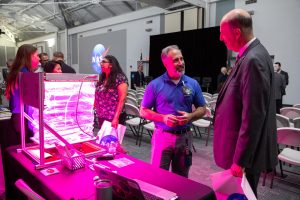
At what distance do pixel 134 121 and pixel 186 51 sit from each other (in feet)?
18.6

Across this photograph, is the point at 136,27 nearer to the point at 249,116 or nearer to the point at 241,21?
the point at 241,21

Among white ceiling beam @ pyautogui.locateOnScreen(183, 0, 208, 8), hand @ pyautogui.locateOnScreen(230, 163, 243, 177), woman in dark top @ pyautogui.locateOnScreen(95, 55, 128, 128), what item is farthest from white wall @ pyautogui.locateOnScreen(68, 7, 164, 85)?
hand @ pyautogui.locateOnScreen(230, 163, 243, 177)

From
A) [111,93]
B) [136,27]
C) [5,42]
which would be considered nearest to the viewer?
[111,93]

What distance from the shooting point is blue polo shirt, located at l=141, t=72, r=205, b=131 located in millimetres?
2002

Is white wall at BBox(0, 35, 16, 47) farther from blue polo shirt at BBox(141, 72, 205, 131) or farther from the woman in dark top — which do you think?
blue polo shirt at BBox(141, 72, 205, 131)

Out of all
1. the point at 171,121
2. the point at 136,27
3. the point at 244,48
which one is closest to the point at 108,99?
the point at 171,121

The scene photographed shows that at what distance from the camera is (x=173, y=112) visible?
6.56ft

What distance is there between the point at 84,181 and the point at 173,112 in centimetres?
97

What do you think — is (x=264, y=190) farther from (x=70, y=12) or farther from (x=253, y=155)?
(x=70, y=12)

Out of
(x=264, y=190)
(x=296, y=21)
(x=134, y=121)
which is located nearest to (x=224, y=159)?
Answer: (x=264, y=190)

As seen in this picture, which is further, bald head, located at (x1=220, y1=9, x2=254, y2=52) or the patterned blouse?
the patterned blouse

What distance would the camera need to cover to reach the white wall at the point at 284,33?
7.43 m

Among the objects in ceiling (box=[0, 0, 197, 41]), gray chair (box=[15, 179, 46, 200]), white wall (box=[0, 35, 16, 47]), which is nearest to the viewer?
gray chair (box=[15, 179, 46, 200])

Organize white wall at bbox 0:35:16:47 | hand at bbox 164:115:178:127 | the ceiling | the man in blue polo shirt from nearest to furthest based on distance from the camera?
hand at bbox 164:115:178:127, the man in blue polo shirt, the ceiling, white wall at bbox 0:35:16:47
